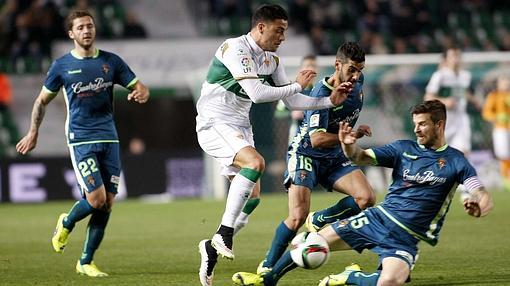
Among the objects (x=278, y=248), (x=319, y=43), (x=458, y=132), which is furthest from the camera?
(x=319, y=43)

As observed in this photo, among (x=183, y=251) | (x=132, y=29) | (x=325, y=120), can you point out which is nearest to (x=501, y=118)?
(x=132, y=29)

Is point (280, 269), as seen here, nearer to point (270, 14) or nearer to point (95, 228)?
point (270, 14)

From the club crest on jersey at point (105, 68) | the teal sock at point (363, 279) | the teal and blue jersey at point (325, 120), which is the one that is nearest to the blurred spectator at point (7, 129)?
the club crest on jersey at point (105, 68)

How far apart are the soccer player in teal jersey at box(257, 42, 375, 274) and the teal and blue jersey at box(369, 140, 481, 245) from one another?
1.17 meters

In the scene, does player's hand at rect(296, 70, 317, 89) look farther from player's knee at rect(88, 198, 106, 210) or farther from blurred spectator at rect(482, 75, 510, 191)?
blurred spectator at rect(482, 75, 510, 191)

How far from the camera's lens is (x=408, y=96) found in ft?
73.5

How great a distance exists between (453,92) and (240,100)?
828 cm

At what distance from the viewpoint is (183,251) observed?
11.7m

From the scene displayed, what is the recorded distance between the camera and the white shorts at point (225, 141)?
346 inches

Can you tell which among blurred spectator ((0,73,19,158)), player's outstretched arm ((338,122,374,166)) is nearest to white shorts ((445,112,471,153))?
player's outstretched arm ((338,122,374,166))

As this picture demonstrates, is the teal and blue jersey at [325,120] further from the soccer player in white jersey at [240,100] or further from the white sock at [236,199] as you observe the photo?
the white sock at [236,199]

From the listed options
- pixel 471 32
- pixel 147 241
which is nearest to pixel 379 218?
pixel 147 241

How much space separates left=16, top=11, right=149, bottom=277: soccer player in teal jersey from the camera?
9891mm

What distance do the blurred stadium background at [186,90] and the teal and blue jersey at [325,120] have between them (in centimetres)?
272
